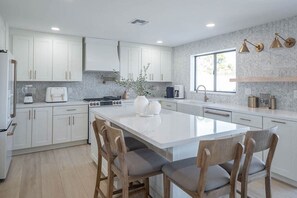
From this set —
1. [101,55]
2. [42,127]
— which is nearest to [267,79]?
[101,55]

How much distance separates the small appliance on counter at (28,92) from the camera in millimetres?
3891

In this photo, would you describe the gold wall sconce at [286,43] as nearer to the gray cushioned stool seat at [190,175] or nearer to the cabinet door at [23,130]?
the gray cushioned stool seat at [190,175]

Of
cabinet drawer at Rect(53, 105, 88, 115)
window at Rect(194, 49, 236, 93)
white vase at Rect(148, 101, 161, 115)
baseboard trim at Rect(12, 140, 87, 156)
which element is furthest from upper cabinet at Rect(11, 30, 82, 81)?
window at Rect(194, 49, 236, 93)

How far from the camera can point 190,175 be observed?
1417 mm

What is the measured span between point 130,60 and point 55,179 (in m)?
3.19

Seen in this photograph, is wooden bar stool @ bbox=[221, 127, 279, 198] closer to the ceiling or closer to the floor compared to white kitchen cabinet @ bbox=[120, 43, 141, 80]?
closer to the floor

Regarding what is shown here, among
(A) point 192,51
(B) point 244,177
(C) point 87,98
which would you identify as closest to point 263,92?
(A) point 192,51

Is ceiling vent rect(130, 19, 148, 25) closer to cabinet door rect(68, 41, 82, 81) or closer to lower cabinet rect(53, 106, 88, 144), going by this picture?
cabinet door rect(68, 41, 82, 81)

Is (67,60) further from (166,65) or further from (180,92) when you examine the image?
(180,92)

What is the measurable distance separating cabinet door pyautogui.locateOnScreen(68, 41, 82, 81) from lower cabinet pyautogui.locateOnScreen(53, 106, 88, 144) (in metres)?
0.72

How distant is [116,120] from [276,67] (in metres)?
2.77

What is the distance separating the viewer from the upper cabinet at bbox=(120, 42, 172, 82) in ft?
16.3

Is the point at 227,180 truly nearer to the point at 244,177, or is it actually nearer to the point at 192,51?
the point at 244,177

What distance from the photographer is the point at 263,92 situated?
3514 mm
